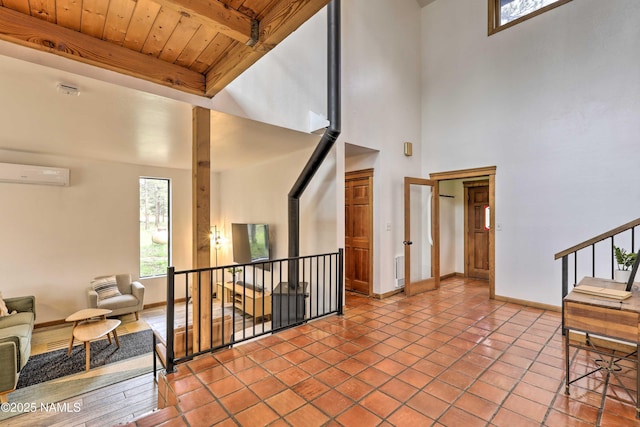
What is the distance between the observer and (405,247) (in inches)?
187

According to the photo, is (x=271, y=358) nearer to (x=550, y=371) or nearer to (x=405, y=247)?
(x=550, y=371)

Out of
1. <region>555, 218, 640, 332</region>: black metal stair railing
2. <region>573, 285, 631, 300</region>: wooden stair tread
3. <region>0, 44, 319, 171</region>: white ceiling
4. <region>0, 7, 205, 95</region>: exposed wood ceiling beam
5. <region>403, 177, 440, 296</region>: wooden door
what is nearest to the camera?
<region>0, 7, 205, 95</region>: exposed wood ceiling beam

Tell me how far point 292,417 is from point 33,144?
537 cm

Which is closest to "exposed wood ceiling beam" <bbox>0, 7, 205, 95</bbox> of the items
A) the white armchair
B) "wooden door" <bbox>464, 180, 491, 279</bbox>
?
the white armchair

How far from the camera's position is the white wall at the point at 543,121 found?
362 centimetres

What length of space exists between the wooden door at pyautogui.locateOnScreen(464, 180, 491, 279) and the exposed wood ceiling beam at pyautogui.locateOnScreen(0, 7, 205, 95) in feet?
19.0

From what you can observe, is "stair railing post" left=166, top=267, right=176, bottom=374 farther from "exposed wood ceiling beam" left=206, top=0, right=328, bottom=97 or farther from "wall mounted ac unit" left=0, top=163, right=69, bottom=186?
"wall mounted ac unit" left=0, top=163, right=69, bottom=186

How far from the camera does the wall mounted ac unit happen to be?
443 centimetres

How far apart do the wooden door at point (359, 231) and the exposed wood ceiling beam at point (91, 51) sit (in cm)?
305

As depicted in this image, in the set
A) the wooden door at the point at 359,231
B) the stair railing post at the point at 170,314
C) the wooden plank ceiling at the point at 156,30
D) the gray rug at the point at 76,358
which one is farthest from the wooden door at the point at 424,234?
the gray rug at the point at 76,358

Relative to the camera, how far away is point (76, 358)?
378 cm

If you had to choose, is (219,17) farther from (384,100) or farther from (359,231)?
(359,231)

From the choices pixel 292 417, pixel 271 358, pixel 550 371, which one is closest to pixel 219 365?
pixel 271 358

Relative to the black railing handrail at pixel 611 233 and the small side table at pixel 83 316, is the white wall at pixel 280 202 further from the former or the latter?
the black railing handrail at pixel 611 233
